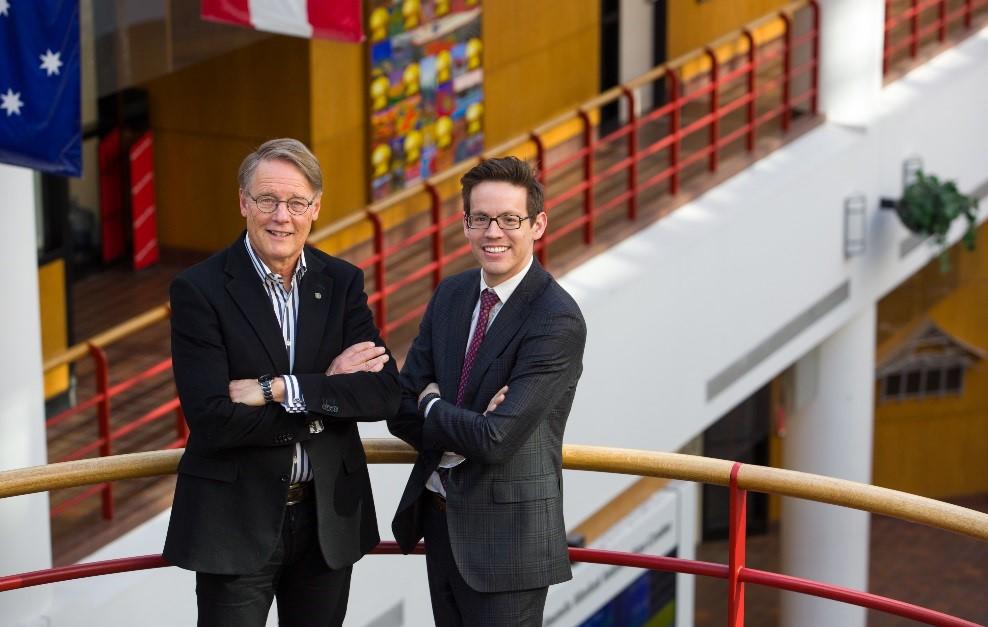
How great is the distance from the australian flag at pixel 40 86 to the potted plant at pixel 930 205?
24.1 feet

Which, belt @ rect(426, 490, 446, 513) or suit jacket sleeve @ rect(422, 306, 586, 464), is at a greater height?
suit jacket sleeve @ rect(422, 306, 586, 464)

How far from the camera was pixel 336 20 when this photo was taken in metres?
7.11

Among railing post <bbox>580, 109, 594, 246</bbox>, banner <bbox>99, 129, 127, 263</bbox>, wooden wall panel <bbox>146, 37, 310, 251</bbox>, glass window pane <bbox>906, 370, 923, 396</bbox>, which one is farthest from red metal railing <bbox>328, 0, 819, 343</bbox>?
glass window pane <bbox>906, 370, 923, 396</bbox>

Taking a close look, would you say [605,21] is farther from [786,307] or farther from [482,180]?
[482,180]

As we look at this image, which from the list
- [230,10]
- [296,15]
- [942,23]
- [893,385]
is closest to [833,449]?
[942,23]

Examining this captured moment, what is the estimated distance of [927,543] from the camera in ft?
58.3

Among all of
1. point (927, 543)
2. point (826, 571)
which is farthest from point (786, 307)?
point (927, 543)

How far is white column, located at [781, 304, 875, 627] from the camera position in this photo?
12844 mm

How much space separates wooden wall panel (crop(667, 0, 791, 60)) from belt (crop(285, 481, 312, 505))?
11252 mm

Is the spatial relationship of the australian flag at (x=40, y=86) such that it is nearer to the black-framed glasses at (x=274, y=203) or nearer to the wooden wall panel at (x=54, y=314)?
the black-framed glasses at (x=274, y=203)

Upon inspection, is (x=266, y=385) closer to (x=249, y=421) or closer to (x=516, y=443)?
(x=249, y=421)

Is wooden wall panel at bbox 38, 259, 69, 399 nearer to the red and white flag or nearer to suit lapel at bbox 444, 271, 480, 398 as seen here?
the red and white flag

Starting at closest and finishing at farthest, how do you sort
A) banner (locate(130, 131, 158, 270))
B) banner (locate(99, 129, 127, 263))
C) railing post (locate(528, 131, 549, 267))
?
railing post (locate(528, 131, 549, 267)) → banner (locate(99, 129, 127, 263)) → banner (locate(130, 131, 158, 270))

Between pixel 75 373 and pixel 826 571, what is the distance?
623 cm
